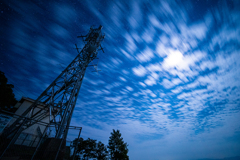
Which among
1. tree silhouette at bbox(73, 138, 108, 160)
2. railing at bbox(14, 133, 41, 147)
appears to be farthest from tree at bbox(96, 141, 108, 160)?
railing at bbox(14, 133, 41, 147)

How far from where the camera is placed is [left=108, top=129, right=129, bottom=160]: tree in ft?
80.9

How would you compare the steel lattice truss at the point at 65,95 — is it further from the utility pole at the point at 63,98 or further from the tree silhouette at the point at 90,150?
the tree silhouette at the point at 90,150

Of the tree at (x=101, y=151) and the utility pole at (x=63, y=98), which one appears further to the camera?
the tree at (x=101, y=151)

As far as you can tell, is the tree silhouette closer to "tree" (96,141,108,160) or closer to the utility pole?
"tree" (96,141,108,160)

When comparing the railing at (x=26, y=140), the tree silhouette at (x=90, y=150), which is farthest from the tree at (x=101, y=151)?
the railing at (x=26, y=140)

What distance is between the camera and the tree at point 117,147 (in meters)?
24.7

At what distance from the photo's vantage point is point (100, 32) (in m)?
12.7

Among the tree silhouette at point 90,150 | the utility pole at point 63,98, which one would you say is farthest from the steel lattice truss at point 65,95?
the tree silhouette at point 90,150

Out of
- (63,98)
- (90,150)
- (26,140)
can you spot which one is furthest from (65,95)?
(90,150)

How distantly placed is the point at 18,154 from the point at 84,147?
22.6 m

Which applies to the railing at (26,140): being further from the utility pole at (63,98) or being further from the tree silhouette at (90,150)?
the tree silhouette at (90,150)

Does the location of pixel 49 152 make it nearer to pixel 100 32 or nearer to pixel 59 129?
pixel 59 129

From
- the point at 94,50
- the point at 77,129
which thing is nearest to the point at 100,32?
the point at 94,50

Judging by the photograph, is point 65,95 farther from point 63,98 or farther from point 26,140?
point 26,140
